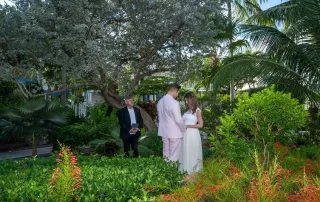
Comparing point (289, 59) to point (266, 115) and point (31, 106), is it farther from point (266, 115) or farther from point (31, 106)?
point (31, 106)

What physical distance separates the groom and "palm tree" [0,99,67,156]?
4.25 meters

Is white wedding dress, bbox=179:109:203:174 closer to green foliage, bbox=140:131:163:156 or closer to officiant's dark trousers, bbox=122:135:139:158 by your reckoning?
officiant's dark trousers, bbox=122:135:139:158

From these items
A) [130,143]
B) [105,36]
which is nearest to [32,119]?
[105,36]

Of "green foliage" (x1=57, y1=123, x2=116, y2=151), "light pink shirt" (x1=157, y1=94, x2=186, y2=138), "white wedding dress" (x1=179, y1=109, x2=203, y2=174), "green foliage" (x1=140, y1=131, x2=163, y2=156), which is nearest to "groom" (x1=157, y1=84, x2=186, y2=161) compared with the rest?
"light pink shirt" (x1=157, y1=94, x2=186, y2=138)

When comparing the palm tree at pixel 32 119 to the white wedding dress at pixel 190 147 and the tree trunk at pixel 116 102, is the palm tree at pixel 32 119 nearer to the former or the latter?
the tree trunk at pixel 116 102

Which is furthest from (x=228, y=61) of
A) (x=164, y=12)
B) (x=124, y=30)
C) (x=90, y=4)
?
(x=90, y=4)

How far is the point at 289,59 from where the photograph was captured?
41.0 ft

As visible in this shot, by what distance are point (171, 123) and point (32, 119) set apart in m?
4.77

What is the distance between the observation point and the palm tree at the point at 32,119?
1123cm

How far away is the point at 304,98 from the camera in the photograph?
38.3 feet

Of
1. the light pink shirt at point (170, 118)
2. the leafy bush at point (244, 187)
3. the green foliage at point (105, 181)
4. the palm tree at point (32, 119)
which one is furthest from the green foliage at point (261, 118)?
the palm tree at point (32, 119)

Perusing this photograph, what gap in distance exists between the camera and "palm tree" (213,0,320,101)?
11.5 metres

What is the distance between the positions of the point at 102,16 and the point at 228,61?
12.5 ft

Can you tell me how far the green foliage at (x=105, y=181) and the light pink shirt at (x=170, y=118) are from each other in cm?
203
